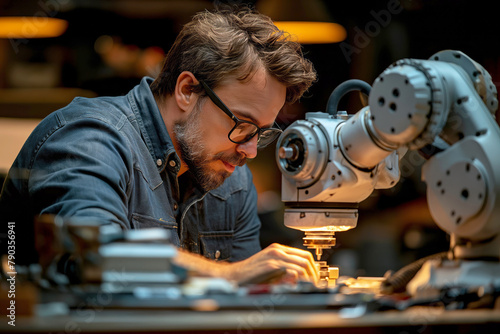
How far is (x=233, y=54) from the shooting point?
7.52ft

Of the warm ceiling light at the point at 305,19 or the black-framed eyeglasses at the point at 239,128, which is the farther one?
the warm ceiling light at the point at 305,19

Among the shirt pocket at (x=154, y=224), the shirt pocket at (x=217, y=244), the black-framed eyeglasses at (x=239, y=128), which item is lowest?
the shirt pocket at (x=217, y=244)

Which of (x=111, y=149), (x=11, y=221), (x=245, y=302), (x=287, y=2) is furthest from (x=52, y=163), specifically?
(x=287, y=2)

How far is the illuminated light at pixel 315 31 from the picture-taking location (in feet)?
12.6

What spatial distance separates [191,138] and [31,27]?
83.1 inches

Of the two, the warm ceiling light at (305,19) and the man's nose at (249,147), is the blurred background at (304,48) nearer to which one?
the warm ceiling light at (305,19)

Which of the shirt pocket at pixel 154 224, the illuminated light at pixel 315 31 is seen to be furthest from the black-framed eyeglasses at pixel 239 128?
the illuminated light at pixel 315 31

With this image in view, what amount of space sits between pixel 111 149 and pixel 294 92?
34.9 inches

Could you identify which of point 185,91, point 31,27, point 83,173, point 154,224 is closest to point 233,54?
point 185,91

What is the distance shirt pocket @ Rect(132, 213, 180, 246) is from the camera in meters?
1.98

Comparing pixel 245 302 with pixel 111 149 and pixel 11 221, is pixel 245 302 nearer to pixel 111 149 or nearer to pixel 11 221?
pixel 111 149

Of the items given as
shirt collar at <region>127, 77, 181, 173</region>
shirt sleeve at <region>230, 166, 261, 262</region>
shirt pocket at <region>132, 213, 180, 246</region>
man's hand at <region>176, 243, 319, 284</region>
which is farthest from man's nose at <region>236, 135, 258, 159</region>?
man's hand at <region>176, 243, 319, 284</region>

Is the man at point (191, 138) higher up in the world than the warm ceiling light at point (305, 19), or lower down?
lower down

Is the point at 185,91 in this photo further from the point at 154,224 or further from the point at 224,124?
the point at 154,224
